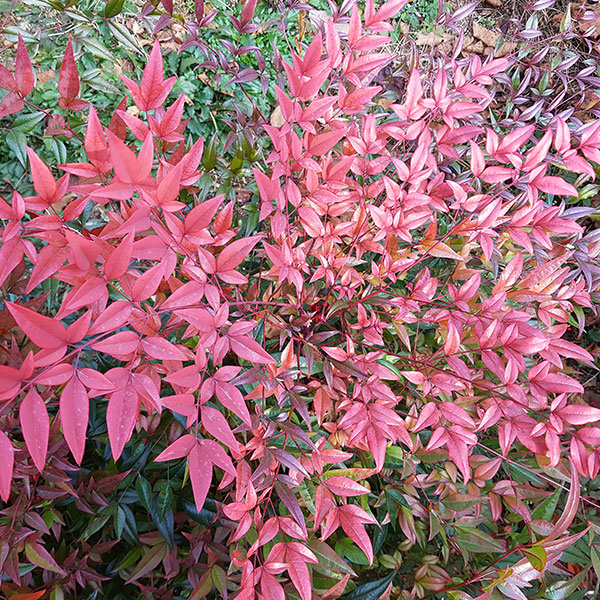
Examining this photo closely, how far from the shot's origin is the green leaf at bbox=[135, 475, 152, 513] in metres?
1.07

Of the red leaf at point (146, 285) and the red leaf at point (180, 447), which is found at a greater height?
the red leaf at point (146, 285)

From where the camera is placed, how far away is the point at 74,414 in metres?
0.50

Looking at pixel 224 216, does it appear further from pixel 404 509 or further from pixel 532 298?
pixel 404 509

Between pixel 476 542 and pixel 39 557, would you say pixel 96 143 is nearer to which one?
pixel 39 557

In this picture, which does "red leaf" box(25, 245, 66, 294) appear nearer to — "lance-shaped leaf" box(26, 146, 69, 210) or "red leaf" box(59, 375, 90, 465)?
"lance-shaped leaf" box(26, 146, 69, 210)

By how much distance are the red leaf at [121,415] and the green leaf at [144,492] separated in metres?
0.64

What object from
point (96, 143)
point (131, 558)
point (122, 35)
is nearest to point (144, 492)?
point (131, 558)

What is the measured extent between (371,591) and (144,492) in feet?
2.03

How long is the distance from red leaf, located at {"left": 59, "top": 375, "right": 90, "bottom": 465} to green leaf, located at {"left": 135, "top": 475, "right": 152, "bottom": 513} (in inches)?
26.2

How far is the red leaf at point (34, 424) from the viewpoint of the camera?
0.48 m

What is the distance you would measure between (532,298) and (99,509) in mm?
1218

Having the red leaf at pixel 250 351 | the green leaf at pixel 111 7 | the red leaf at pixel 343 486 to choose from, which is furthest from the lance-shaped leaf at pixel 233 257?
the green leaf at pixel 111 7

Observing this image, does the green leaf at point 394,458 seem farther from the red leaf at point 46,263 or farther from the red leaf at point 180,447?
the red leaf at point 46,263

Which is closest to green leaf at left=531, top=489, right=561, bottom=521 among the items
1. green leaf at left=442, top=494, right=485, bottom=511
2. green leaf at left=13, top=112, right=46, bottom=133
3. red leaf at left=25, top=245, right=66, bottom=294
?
green leaf at left=442, top=494, right=485, bottom=511
